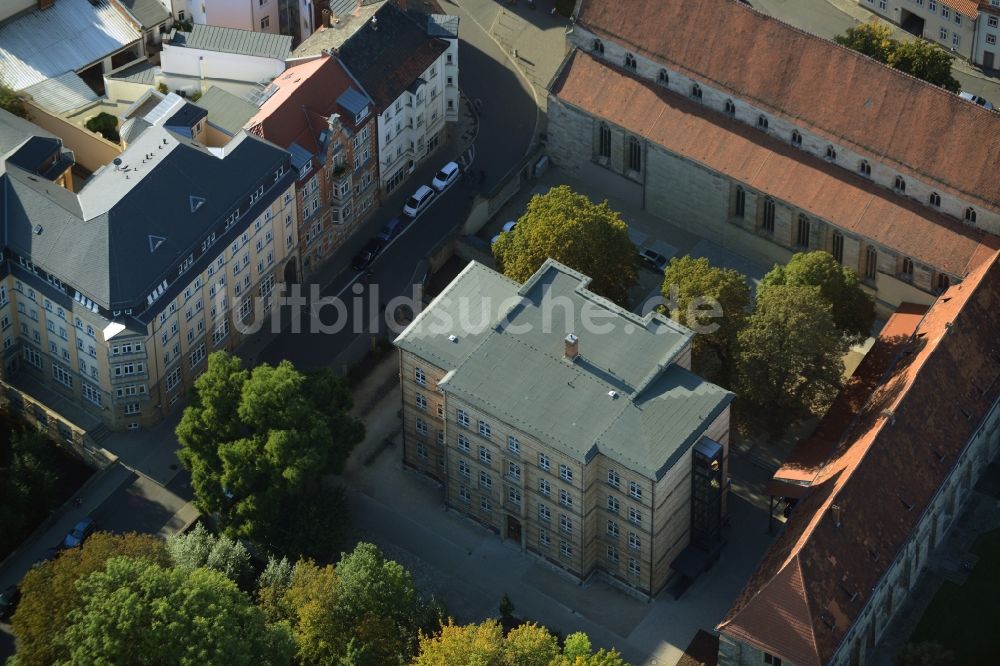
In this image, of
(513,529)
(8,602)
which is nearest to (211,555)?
(8,602)

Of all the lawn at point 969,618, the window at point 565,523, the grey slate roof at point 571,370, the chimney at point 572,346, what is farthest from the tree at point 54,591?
the lawn at point 969,618

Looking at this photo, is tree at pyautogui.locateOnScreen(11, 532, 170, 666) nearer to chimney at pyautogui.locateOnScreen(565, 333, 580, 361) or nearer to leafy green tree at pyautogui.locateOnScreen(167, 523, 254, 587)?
leafy green tree at pyautogui.locateOnScreen(167, 523, 254, 587)

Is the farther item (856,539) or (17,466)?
(17,466)

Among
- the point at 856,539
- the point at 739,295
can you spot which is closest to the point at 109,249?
the point at 739,295

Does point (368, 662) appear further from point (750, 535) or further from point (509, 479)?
point (750, 535)

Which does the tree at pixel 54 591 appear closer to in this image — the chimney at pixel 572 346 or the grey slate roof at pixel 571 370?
the grey slate roof at pixel 571 370

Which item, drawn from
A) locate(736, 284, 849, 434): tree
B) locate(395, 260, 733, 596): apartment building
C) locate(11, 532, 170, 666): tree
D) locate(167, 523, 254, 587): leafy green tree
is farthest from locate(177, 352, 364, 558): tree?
locate(736, 284, 849, 434): tree

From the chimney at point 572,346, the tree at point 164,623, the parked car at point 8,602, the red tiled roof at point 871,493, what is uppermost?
the chimney at point 572,346
